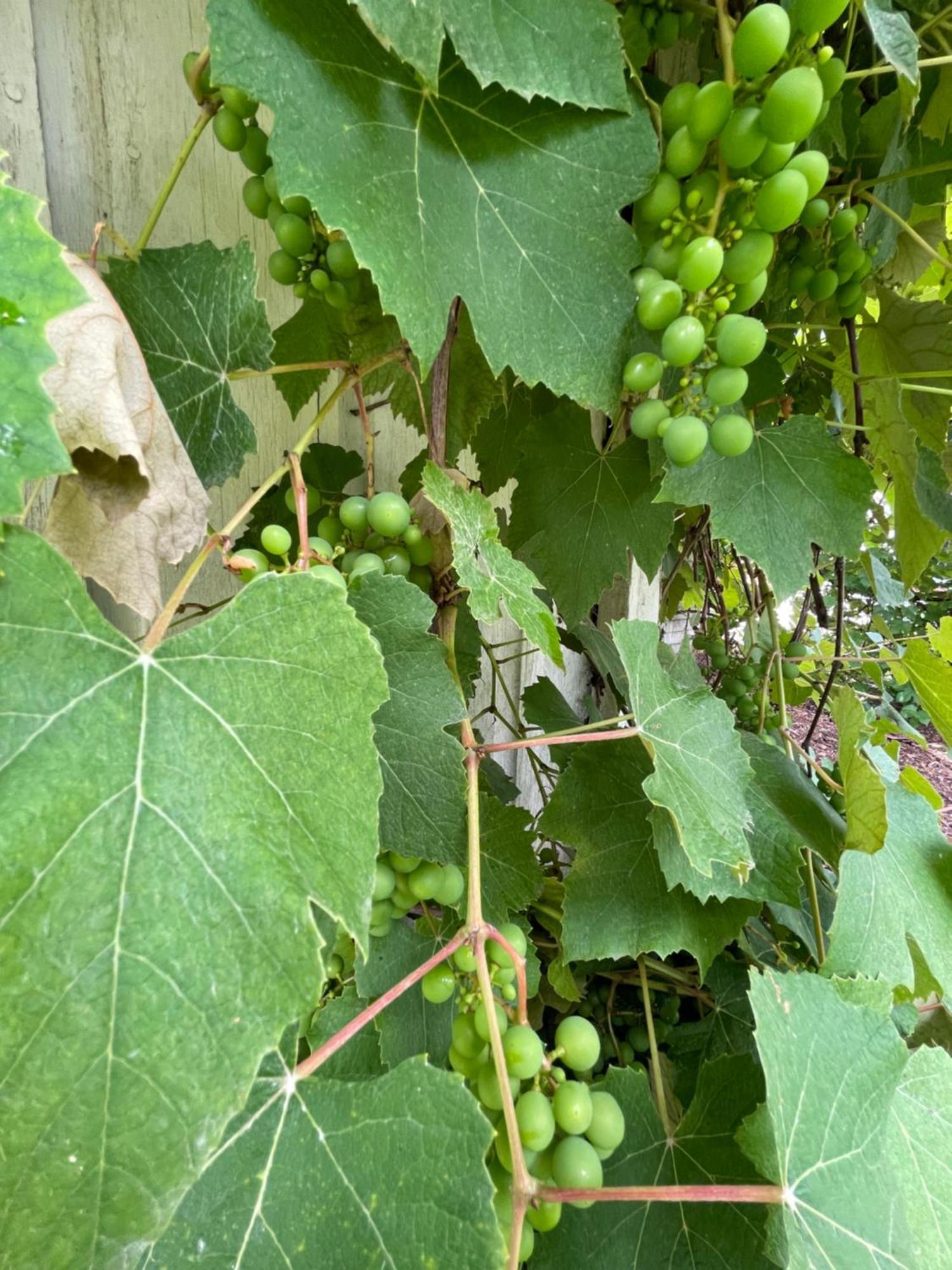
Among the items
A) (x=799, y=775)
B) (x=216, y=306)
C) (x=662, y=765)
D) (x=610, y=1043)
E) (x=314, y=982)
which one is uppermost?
(x=216, y=306)

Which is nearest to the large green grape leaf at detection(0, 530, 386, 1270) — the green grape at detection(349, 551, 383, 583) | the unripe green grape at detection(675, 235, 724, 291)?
the green grape at detection(349, 551, 383, 583)

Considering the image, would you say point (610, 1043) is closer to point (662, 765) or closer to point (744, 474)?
point (662, 765)

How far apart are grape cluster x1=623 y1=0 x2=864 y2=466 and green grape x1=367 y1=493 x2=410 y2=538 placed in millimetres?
205

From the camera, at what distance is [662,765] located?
632 mm

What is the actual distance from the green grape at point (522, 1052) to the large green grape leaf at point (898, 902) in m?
0.35

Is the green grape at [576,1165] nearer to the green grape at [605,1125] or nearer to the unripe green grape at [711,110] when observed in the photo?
the green grape at [605,1125]

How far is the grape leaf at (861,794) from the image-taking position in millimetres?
696

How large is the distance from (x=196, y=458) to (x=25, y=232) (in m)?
0.28

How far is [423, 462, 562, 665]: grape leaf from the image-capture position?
55 centimetres

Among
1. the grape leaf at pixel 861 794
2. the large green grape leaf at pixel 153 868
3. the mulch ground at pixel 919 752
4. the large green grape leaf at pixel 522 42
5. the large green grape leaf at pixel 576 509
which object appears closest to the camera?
the large green grape leaf at pixel 153 868

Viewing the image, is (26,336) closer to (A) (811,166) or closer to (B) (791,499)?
(A) (811,166)

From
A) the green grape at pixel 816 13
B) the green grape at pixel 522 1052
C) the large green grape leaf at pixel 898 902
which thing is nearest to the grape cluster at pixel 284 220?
the green grape at pixel 816 13

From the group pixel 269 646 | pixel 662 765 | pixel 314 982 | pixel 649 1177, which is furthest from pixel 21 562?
pixel 649 1177

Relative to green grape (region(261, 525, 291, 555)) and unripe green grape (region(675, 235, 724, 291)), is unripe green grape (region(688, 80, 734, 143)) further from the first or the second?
green grape (region(261, 525, 291, 555))
